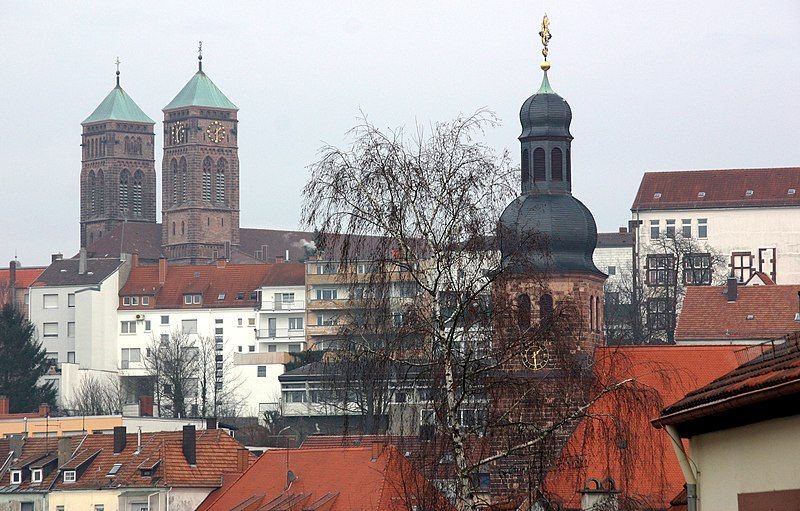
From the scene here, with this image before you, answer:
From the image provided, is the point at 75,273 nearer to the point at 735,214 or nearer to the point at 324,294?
the point at 324,294

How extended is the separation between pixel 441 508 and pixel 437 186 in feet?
12.7

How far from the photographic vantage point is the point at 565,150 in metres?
55.0

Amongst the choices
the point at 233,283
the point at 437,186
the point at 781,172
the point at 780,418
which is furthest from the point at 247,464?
the point at 233,283

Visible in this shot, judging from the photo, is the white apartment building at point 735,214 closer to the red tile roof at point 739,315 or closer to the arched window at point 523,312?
the red tile roof at point 739,315

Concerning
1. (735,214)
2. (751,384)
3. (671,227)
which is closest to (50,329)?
(671,227)

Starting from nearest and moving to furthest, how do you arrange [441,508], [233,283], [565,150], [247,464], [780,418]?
[780,418] → [441,508] → [565,150] → [247,464] → [233,283]

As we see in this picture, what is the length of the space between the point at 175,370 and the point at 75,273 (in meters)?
25.8

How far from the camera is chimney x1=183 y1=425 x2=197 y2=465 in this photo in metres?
68.4

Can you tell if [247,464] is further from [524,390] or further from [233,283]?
[233,283]

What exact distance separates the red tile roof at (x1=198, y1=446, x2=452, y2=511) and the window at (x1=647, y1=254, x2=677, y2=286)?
55817 millimetres

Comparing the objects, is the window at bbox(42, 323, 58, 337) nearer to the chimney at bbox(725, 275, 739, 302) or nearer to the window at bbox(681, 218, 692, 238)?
the window at bbox(681, 218, 692, 238)

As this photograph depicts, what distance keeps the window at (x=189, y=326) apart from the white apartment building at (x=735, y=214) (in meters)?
36.2

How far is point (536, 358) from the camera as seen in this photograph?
2531 centimetres

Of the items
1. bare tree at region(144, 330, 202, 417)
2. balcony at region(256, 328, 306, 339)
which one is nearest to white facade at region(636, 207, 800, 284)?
balcony at region(256, 328, 306, 339)
